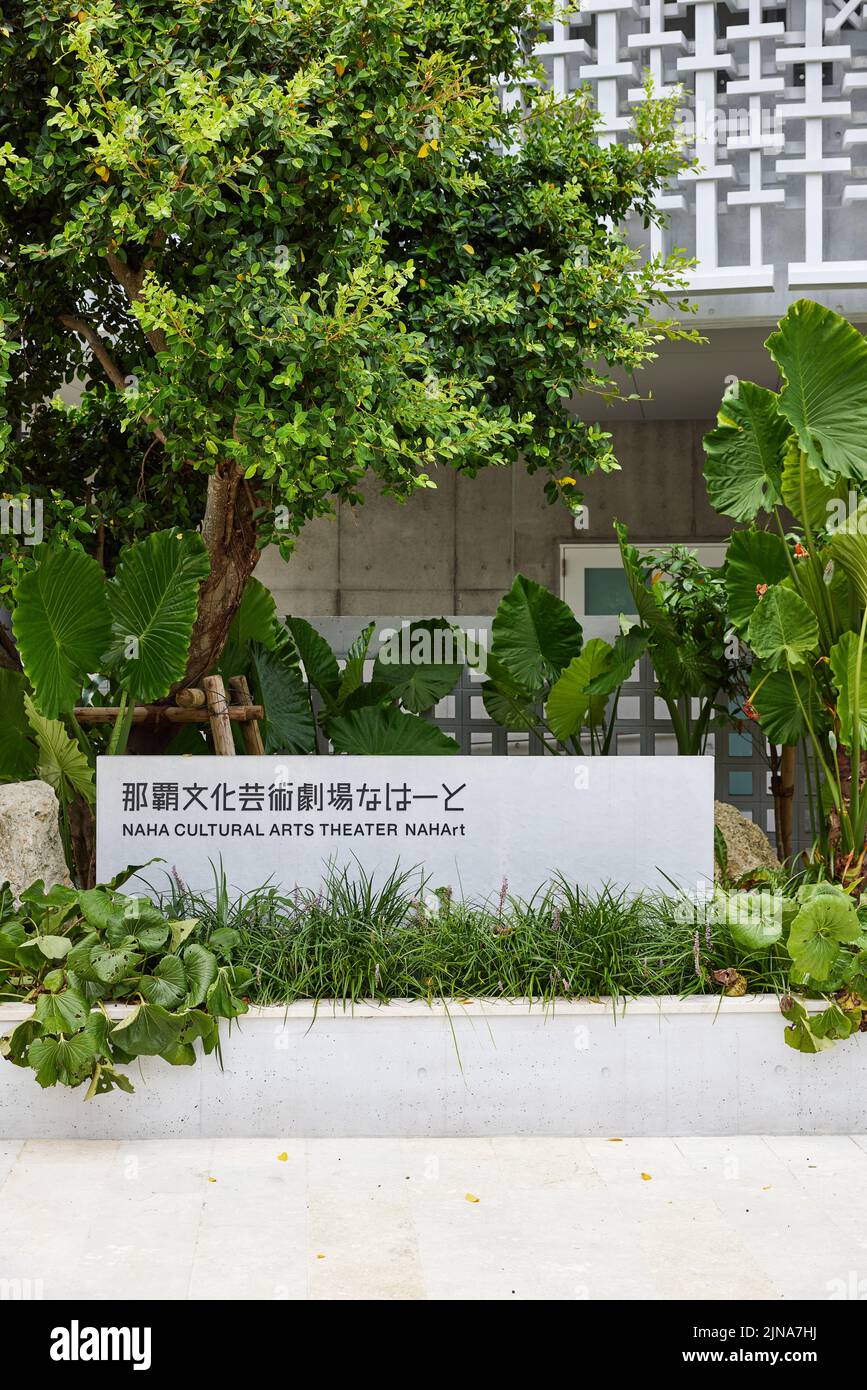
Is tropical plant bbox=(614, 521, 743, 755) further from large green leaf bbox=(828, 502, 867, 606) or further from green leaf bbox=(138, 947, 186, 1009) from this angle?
green leaf bbox=(138, 947, 186, 1009)

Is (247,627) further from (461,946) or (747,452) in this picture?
(747,452)

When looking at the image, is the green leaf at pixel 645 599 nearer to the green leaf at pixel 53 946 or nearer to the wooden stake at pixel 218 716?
the wooden stake at pixel 218 716

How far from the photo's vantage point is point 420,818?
4512mm

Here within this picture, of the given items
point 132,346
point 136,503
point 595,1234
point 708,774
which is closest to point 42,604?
point 136,503

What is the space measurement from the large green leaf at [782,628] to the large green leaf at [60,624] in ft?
7.61

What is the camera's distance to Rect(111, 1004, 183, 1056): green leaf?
12.2ft

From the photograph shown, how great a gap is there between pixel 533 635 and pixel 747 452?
1377mm

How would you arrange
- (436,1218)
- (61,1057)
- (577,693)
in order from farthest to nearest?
(577,693) → (61,1057) → (436,1218)

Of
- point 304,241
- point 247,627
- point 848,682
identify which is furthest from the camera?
point 247,627

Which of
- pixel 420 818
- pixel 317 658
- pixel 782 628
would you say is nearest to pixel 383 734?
pixel 317 658

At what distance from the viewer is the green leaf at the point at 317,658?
589 cm

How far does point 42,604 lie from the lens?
→ 4.38 metres

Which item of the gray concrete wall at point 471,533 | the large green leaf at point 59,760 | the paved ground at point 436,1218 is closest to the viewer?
the paved ground at point 436,1218

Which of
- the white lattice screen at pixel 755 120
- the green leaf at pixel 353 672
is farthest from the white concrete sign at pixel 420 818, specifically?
the white lattice screen at pixel 755 120
